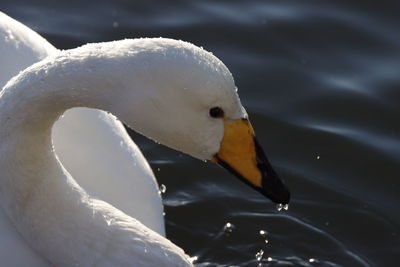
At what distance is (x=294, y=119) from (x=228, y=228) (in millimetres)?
1332

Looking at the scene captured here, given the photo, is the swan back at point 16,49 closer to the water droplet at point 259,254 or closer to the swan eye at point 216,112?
the swan eye at point 216,112

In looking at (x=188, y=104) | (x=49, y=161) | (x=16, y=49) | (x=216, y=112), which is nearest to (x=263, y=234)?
(x=16, y=49)

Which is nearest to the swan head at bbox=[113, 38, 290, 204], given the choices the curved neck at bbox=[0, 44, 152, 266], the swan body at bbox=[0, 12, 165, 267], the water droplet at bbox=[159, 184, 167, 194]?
the curved neck at bbox=[0, 44, 152, 266]

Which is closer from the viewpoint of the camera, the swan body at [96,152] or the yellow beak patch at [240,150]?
the yellow beak patch at [240,150]

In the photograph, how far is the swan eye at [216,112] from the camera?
14.6ft

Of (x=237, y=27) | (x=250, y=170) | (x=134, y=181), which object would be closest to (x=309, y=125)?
(x=237, y=27)

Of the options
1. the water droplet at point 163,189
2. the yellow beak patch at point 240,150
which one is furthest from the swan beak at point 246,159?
the water droplet at point 163,189

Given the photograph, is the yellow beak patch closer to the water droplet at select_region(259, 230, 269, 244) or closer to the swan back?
the swan back

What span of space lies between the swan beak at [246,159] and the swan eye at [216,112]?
96mm

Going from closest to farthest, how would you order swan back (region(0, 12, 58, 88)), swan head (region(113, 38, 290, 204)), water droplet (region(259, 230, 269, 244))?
1. swan head (region(113, 38, 290, 204))
2. swan back (region(0, 12, 58, 88))
3. water droplet (region(259, 230, 269, 244))

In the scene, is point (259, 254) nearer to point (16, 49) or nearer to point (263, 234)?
point (263, 234)

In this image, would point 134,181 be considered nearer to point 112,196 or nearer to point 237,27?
point 112,196

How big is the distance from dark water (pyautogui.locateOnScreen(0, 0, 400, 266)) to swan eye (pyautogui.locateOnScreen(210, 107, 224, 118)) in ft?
7.80

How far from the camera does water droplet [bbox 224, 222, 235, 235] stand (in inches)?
276
